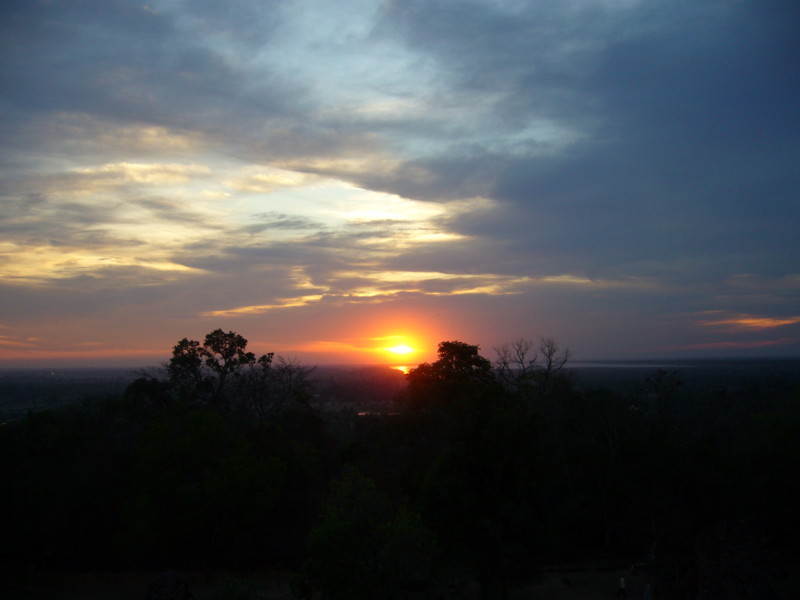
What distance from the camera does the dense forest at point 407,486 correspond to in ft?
48.3

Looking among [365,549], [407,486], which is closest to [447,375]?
[407,486]

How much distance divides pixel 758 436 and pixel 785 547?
7.20m

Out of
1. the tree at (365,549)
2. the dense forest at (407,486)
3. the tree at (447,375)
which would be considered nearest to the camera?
the tree at (365,549)

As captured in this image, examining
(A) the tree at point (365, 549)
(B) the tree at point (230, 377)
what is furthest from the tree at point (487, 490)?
(B) the tree at point (230, 377)

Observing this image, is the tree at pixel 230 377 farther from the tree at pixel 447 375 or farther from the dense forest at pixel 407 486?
the tree at pixel 447 375

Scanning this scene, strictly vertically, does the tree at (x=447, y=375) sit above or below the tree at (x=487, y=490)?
above

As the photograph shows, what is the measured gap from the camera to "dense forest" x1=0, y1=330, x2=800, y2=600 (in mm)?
14734

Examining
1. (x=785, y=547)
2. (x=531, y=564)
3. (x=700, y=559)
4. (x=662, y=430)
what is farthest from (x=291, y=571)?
(x=785, y=547)

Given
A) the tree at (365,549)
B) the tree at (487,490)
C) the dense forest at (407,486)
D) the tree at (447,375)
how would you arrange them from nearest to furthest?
1. the tree at (365,549)
2. the dense forest at (407,486)
3. the tree at (487,490)
4. the tree at (447,375)

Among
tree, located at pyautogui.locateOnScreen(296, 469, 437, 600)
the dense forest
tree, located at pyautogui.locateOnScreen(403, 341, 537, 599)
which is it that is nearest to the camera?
tree, located at pyautogui.locateOnScreen(296, 469, 437, 600)

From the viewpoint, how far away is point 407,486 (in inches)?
958

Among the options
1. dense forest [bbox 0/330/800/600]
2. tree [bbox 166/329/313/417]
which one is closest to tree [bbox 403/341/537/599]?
dense forest [bbox 0/330/800/600]

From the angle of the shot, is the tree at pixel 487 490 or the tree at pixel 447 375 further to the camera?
the tree at pixel 447 375

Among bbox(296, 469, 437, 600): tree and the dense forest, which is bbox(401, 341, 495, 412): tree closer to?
the dense forest
